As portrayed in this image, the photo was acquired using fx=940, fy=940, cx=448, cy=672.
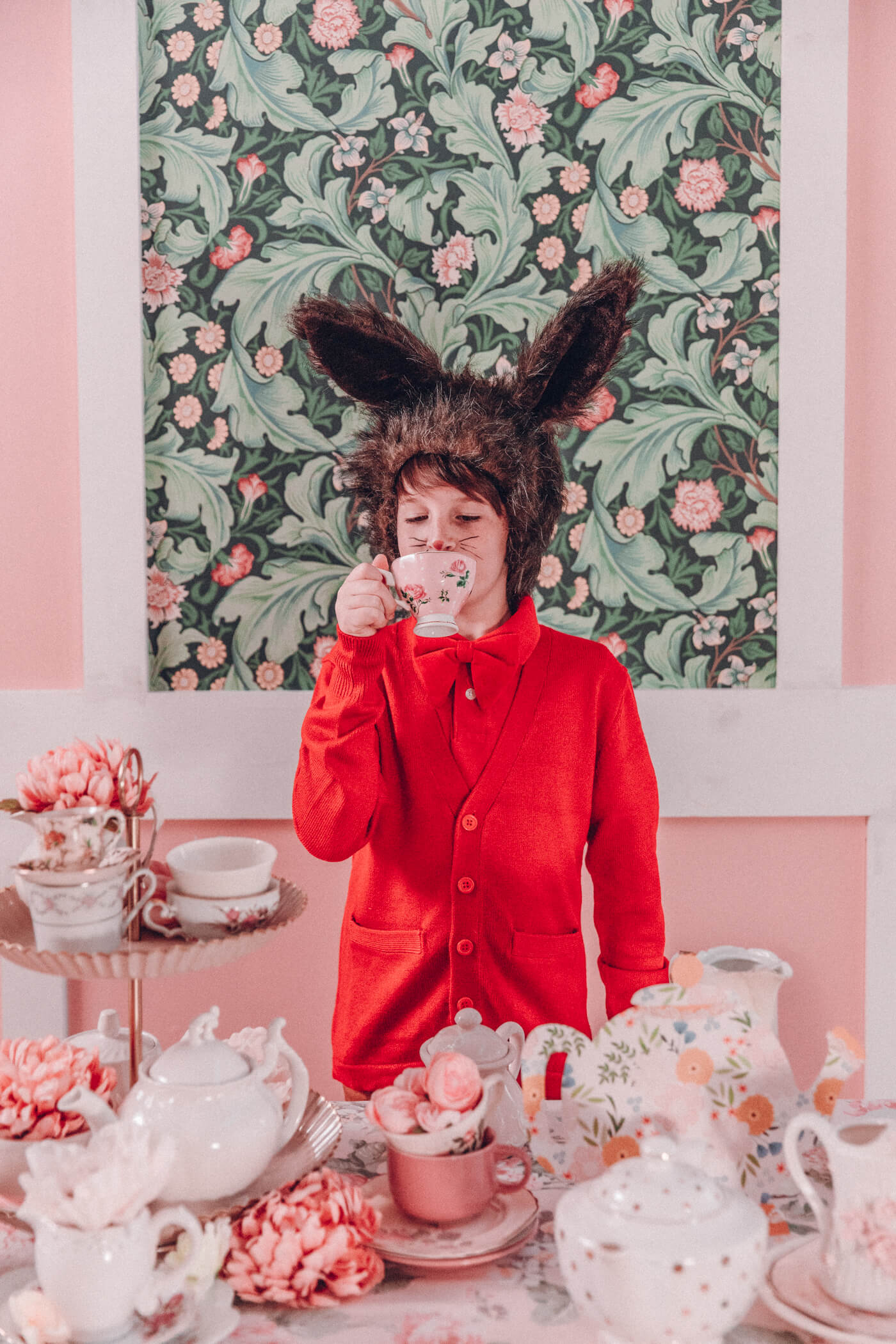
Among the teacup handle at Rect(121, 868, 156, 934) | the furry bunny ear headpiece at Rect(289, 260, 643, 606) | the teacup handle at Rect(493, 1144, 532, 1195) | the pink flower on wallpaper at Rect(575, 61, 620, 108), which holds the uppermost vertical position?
the pink flower on wallpaper at Rect(575, 61, 620, 108)

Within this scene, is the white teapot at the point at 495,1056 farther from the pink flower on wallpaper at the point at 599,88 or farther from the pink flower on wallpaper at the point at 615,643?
the pink flower on wallpaper at the point at 599,88

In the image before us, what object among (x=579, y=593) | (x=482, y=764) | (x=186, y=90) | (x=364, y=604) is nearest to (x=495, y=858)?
(x=482, y=764)

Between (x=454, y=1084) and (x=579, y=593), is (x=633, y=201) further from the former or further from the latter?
(x=454, y=1084)

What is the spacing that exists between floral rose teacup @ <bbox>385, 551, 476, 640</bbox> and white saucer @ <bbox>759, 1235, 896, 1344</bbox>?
71 cm

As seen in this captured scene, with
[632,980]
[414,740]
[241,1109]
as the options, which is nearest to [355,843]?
[414,740]

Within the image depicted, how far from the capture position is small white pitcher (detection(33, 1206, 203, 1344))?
0.63m

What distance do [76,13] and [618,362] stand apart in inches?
42.3

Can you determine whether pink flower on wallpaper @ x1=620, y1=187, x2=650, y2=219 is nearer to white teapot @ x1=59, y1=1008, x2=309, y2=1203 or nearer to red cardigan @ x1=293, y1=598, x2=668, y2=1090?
red cardigan @ x1=293, y1=598, x2=668, y2=1090

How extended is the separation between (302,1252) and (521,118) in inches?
64.6

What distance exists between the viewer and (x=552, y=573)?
5.37 feet

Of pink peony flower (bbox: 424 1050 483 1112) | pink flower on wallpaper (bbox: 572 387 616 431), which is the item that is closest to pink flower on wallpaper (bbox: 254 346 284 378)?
pink flower on wallpaper (bbox: 572 387 616 431)

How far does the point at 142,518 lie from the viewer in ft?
5.32

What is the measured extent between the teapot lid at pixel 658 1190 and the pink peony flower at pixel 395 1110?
20 cm

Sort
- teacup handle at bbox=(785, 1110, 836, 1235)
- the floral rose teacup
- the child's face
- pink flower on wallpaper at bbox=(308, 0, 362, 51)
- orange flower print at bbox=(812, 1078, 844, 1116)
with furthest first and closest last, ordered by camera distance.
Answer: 1. pink flower on wallpaper at bbox=(308, 0, 362, 51)
2. the child's face
3. the floral rose teacup
4. orange flower print at bbox=(812, 1078, 844, 1116)
5. teacup handle at bbox=(785, 1110, 836, 1235)
